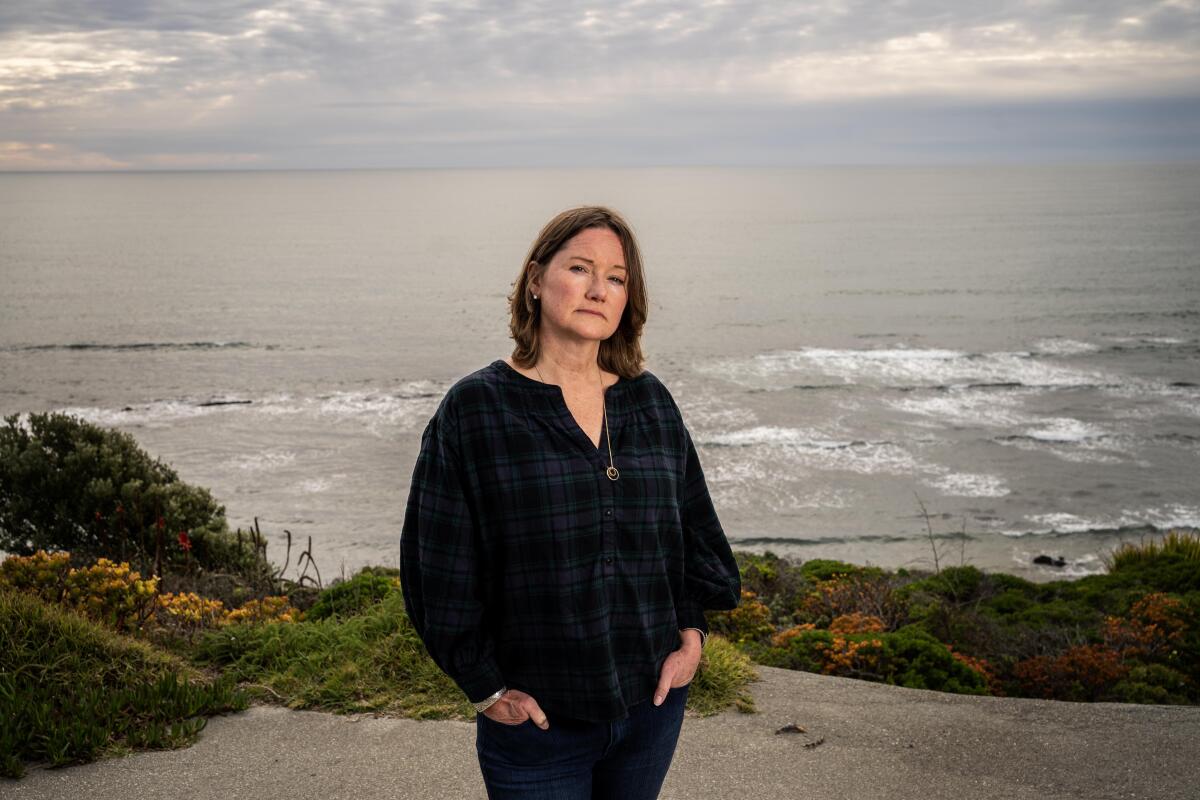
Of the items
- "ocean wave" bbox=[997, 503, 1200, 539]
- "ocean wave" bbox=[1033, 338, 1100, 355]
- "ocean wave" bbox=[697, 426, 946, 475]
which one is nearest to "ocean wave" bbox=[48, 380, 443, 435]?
"ocean wave" bbox=[697, 426, 946, 475]

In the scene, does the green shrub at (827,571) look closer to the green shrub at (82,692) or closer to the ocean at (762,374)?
the ocean at (762,374)

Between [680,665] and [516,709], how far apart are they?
17.9 inches

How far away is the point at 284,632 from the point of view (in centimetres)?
611

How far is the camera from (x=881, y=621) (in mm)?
8078

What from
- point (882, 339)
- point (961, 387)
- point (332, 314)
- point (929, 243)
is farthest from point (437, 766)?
point (929, 243)

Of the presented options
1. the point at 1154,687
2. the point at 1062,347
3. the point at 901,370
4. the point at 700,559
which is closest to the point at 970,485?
the point at 901,370

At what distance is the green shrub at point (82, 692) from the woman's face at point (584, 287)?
140 inches

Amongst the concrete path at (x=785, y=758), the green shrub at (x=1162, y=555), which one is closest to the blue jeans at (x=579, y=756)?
the concrete path at (x=785, y=758)

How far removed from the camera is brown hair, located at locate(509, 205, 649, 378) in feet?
8.02

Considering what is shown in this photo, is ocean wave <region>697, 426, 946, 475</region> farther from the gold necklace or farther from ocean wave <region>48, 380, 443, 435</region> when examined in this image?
the gold necklace

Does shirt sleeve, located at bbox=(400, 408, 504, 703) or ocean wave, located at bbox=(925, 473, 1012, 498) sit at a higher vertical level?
shirt sleeve, located at bbox=(400, 408, 504, 703)

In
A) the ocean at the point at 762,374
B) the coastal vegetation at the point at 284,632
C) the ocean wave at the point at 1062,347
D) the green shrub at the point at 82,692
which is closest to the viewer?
the green shrub at the point at 82,692

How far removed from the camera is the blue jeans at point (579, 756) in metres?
2.33

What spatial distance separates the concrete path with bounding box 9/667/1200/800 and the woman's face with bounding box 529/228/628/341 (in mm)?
2772
